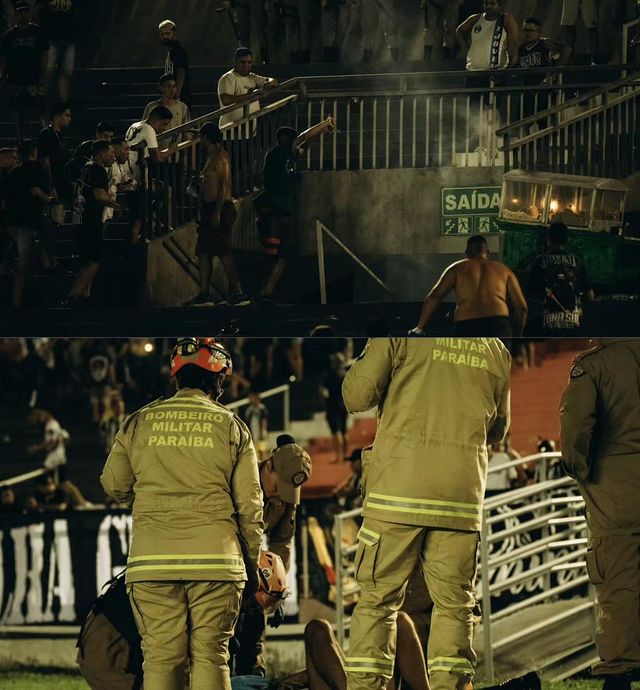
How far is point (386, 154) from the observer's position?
7727 millimetres

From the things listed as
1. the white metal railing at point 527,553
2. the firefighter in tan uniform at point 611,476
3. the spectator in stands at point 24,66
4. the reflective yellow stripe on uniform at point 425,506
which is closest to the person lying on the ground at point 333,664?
the reflective yellow stripe on uniform at point 425,506

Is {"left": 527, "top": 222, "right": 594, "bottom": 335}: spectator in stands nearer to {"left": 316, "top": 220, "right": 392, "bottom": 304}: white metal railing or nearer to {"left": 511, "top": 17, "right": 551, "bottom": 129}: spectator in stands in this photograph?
{"left": 511, "top": 17, "right": 551, "bottom": 129}: spectator in stands

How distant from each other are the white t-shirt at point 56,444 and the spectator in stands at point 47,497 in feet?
0.31

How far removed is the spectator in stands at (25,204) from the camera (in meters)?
8.17

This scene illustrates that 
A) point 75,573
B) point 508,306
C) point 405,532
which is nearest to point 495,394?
point 405,532

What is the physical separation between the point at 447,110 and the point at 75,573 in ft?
14.6

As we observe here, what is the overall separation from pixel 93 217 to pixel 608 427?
10.6 ft

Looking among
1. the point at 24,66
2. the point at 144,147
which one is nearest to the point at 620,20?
the point at 144,147

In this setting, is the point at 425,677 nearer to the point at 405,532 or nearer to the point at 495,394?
the point at 405,532

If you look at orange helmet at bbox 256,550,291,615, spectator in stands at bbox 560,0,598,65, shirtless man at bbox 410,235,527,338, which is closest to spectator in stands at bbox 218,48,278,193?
shirtless man at bbox 410,235,527,338

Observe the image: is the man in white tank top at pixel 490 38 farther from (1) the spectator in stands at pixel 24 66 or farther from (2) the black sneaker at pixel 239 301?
(1) the spectator in stands at pixel 24 66

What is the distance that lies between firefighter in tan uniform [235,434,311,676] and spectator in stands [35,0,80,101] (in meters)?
2.61

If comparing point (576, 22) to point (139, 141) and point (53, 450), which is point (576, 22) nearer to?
point (139, 141)

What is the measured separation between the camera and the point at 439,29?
777 centimetres
